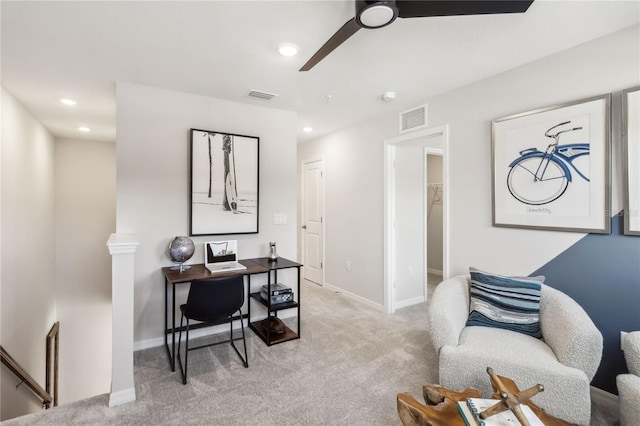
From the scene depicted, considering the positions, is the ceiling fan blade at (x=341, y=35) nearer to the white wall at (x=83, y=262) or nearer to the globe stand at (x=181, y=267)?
the globe stand at (x=181, y=267)

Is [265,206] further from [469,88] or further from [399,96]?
[469,88]

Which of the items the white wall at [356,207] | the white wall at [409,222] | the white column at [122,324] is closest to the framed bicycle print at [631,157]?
the white wall at [356,207]

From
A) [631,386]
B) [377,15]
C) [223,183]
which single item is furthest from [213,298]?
[631,386]

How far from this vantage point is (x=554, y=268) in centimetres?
234

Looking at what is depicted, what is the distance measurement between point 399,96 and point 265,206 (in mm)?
1896

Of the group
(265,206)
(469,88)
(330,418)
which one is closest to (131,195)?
(265,206)

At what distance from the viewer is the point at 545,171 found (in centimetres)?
236

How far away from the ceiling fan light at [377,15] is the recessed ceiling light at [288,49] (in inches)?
30.9

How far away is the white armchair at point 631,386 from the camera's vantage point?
1479 mm

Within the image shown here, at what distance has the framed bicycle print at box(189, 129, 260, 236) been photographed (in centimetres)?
311

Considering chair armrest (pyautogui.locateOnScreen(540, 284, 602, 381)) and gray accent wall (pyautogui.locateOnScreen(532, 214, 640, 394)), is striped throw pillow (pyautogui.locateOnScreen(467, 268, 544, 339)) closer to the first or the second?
chair armrest (pyautogui.locateOnScreen(540, 284, 602, 381))

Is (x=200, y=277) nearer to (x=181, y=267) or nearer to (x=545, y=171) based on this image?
(x=181, y=267)

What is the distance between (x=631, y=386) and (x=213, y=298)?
2.53 metres

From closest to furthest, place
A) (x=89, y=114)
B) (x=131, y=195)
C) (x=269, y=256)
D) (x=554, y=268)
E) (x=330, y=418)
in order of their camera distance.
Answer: (x=330, y=418) → (x=554, y=268) → (x=131, y=195) → (x=269, y=256) → (x=89, y=114)
